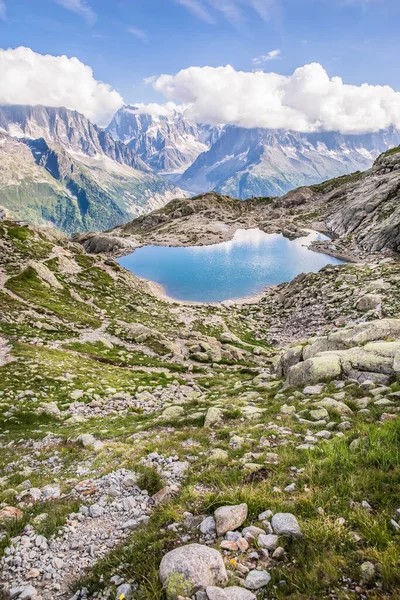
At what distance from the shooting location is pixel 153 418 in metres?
17.7

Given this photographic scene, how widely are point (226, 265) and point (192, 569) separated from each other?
355 ft

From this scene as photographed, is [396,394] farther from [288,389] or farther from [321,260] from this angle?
[321,260]

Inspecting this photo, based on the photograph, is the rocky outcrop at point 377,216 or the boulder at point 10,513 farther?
the rocky outcrop at point 377,216

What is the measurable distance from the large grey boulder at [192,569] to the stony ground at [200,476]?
0.03 m

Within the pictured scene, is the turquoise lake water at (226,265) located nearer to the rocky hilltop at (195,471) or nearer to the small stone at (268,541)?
the rocky hilltop at (195,471)

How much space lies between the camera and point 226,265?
4402 inches

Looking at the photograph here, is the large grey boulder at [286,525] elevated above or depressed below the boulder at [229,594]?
below

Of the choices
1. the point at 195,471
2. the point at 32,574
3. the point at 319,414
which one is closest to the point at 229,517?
the point at 195,471

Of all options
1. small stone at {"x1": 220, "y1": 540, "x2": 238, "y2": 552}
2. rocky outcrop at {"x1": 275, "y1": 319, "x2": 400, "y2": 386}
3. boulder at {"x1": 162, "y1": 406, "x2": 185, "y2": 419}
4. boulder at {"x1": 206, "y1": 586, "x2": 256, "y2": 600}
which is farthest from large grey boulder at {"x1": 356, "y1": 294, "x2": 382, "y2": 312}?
boulder at {"x1": 206, "y1": 586, "x2": 256, "y2": 600}

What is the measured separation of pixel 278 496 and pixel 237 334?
4173cm

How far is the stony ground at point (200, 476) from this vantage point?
5.39m

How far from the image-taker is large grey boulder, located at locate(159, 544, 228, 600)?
502 cm

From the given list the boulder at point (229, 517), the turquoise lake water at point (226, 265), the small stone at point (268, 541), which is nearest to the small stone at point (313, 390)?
the boulder at point (229, 517)

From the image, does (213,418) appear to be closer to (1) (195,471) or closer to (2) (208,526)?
(1) (195,471)
